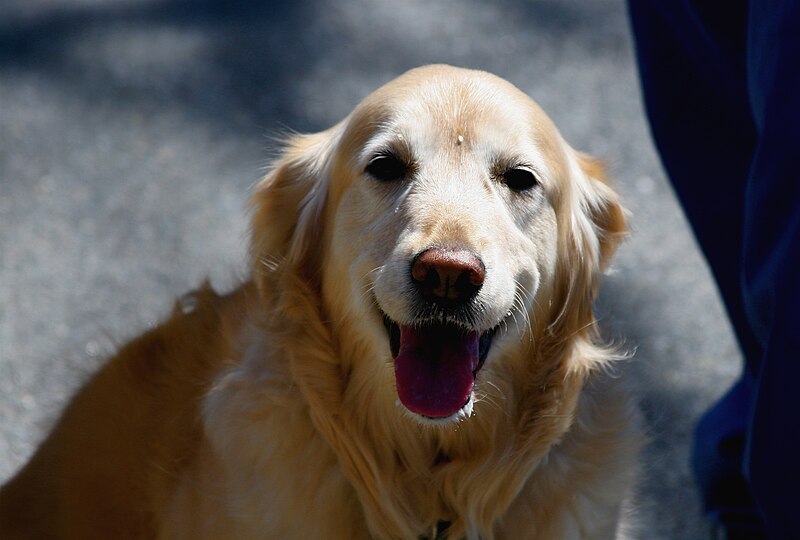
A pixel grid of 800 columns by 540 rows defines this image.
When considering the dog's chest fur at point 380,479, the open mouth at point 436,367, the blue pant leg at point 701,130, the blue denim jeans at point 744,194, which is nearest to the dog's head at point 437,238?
the open mouth at point 436,367

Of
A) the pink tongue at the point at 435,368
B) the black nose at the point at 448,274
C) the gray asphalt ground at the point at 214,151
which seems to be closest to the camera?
the black nose at the point at 448,274

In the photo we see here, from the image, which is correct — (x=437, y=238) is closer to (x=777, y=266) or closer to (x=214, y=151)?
(x=777, y=266)

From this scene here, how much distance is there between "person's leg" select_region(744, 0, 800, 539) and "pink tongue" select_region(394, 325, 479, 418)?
67 cm

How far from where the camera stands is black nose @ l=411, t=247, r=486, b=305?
2.22m

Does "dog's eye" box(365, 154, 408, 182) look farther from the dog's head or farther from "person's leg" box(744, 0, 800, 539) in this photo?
"person's leg" box(744, 0, 800, 539)

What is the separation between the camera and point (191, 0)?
5922 mm

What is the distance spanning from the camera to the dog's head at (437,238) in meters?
2.32

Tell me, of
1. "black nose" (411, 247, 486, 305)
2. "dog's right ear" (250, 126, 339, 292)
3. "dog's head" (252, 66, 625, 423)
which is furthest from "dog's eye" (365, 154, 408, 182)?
"black nose" (411, 247, 486, 305)

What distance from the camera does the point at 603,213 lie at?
2.91m

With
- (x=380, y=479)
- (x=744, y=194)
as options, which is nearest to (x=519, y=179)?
(x=380, y=479)

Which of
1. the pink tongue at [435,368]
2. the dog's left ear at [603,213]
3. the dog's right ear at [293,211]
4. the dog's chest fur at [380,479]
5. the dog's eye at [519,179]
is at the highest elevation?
the dog's eye at [519,179]

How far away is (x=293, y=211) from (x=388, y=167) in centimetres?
41

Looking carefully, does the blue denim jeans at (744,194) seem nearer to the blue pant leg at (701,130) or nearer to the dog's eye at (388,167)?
the blue pant leg at (701,130)

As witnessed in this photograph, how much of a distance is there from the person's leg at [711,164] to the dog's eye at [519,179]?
101cm
